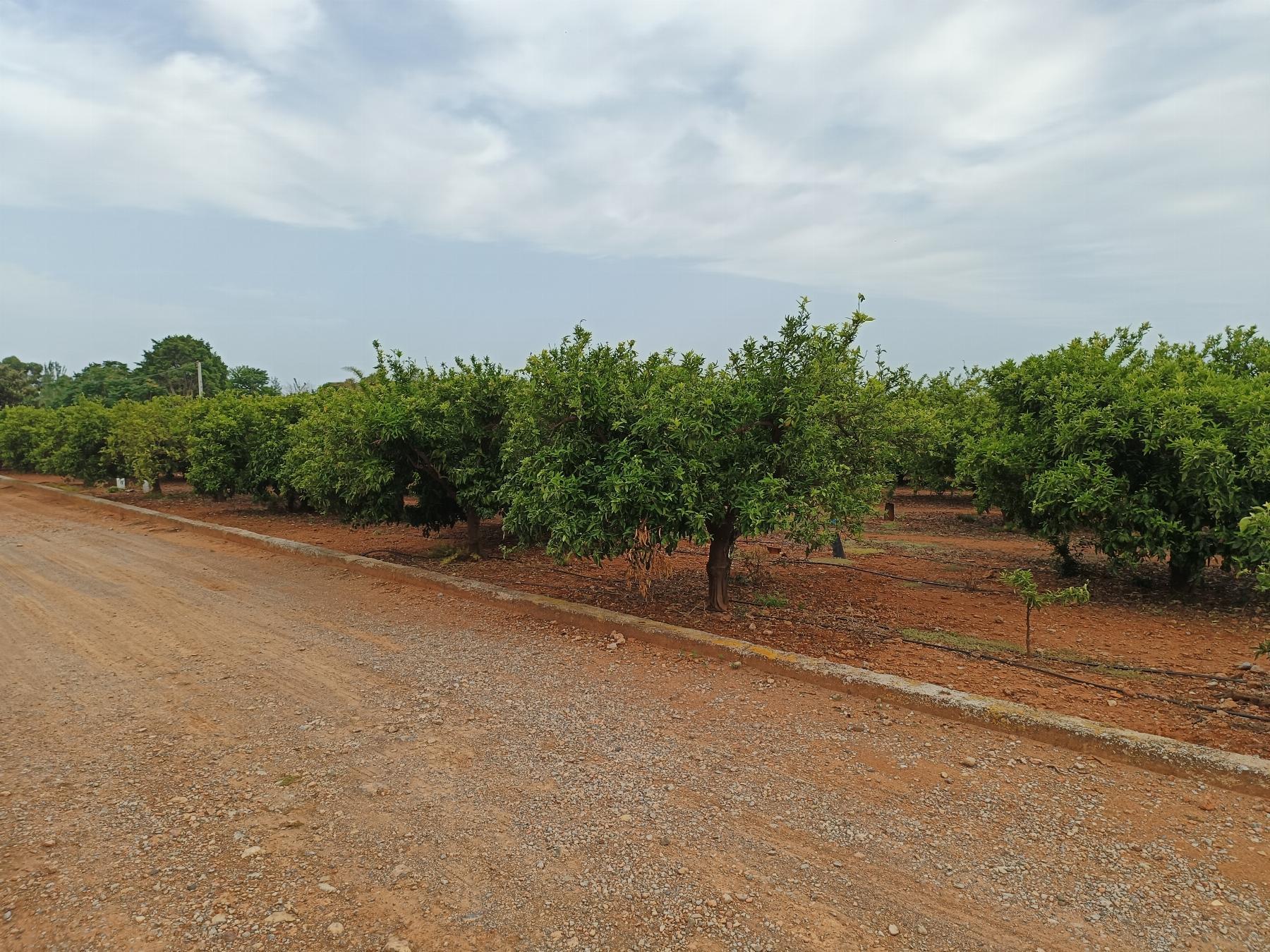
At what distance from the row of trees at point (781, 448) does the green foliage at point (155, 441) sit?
10699 mm

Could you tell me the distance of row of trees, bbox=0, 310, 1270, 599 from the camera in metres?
5.95

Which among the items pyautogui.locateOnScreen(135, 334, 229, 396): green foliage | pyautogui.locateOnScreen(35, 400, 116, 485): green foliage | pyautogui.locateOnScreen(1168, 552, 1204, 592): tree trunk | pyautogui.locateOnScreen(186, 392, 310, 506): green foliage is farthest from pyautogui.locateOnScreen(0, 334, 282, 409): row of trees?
pyautogui.locateOnScreen(1168, 552, 1204, 592): tree trunk

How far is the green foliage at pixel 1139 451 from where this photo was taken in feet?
22.4

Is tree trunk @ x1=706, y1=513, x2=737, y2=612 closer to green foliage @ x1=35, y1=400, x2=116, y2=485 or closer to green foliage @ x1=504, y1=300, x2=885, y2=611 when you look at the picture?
green foliage @ x1=504, y1=300, x2=885, y2=611

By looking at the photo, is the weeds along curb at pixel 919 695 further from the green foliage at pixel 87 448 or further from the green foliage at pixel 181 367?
the green foliage at pixel 181 367

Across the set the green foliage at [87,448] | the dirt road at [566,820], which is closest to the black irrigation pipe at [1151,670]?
the dirt road at [566,820]

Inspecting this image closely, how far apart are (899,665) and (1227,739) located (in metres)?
1.93

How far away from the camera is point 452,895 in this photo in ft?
9.29

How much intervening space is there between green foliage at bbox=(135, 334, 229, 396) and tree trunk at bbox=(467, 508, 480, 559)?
50395 mm

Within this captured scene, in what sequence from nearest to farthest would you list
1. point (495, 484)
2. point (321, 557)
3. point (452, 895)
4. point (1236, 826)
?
point (452, 895)
point (1236, 826)
point (495, 484)
point (321, 557)

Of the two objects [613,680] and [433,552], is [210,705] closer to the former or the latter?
[613,680]

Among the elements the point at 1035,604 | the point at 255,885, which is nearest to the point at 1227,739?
the point at 1035,604

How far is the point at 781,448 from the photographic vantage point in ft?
20.3

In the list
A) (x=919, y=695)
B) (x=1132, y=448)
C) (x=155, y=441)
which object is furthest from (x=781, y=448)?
(x=155, y=441)
